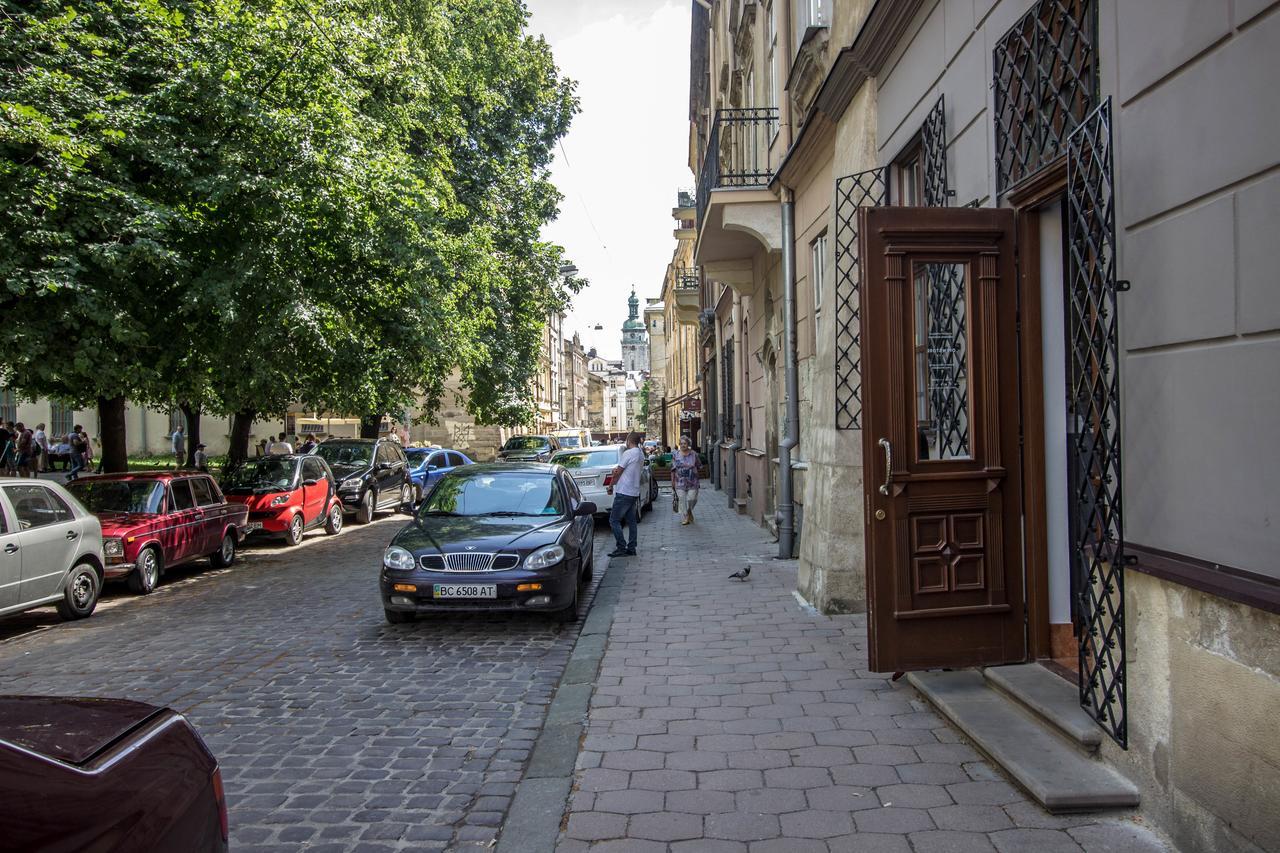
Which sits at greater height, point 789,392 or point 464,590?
point 789,392

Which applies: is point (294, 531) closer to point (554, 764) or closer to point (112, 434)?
point (112, 434)

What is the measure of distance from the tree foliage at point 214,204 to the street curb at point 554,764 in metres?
7.12

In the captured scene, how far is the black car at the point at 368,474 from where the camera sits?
18188 millimetres

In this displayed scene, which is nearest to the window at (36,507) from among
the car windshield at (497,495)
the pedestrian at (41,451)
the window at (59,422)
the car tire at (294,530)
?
the car windshield at (497,495)

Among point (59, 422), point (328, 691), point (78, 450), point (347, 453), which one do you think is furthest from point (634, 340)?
point (328, 691)

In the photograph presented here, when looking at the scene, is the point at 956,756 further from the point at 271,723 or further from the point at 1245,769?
the point at 271,723

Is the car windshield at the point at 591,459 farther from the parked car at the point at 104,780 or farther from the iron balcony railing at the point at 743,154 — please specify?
the parked car at the point at 104,780

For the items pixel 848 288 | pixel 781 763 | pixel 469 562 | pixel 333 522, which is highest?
pixel 848 288

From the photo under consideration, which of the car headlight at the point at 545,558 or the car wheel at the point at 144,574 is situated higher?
the car headlight at the point at 545,558

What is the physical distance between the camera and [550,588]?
25.6 ft

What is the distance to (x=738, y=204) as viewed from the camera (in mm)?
12227

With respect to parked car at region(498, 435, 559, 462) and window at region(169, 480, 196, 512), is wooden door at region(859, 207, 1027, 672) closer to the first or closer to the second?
window at region(169, 480, 196, 512)

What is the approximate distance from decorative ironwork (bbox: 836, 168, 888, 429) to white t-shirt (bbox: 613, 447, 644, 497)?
4670 mm

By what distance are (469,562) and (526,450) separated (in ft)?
68.6
